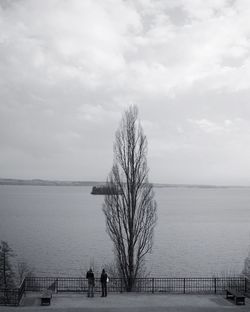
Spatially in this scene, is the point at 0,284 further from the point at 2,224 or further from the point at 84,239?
the point at 2,224

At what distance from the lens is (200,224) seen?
99.6m

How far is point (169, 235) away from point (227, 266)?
1094 inches

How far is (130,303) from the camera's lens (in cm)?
1814

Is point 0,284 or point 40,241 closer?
point 0,284

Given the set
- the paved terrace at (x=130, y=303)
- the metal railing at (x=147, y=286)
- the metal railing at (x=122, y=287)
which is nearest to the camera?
the paved terrace at (x=130, y=303)

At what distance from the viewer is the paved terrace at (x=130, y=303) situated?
674 inches

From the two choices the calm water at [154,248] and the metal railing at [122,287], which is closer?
the metal railing at [122,287]

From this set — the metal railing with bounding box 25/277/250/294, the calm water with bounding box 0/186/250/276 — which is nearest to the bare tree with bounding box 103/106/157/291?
the metal railing with bounding box 25/277/250/294

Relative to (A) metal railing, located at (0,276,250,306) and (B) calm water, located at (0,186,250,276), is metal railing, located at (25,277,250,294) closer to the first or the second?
(A) metal railing, located at (0,276,250,306)

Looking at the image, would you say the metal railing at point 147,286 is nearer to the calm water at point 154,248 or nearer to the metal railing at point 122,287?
the metal railing at point 122,287

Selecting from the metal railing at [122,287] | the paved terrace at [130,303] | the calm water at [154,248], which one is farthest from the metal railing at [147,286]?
the calm water at [154,248]

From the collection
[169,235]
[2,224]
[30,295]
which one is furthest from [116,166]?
[2,224]

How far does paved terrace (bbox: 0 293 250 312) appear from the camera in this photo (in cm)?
1712

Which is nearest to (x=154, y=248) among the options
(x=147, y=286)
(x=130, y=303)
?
(x=147, y=286)
